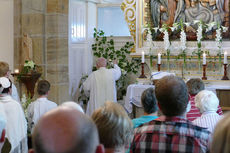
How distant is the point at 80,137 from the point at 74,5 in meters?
8.98

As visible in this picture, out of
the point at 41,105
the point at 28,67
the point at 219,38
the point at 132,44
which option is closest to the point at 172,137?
the point at 41,105

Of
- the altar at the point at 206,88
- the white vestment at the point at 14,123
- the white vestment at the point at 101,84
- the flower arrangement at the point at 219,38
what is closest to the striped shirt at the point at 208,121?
the white vestment at the point at 14,123

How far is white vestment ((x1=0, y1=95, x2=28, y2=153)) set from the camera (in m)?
4.94

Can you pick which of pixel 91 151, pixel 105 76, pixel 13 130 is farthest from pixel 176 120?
pixel 105 76

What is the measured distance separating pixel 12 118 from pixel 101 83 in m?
4.11

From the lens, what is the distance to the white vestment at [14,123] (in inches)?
194

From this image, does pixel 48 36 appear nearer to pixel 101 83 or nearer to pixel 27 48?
pixel 27 48

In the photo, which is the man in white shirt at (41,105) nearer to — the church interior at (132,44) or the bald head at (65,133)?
the church interior at (132,44)

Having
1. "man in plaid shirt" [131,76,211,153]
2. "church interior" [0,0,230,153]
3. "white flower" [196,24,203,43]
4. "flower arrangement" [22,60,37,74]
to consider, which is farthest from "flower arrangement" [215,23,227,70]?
"man in plaid shirt" [131,76,211,153]

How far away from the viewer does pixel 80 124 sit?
4.99 feet

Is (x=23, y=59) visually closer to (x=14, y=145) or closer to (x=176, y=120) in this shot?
(x=14, y=145)

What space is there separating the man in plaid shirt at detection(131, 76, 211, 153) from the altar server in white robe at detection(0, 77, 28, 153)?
2.47 metres

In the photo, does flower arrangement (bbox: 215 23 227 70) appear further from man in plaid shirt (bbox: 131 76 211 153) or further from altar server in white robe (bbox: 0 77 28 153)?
man in plaid shirt (bbox: 131 76 211 153)

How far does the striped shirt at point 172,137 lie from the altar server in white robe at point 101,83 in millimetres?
6097
